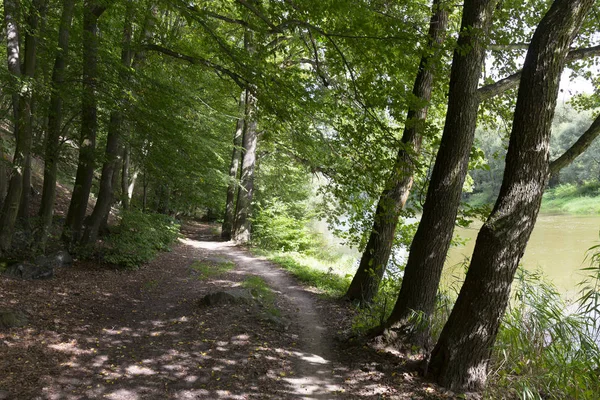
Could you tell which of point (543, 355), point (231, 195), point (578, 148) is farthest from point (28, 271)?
point (231, 195)

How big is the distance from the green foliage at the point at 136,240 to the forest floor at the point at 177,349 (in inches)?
59.1

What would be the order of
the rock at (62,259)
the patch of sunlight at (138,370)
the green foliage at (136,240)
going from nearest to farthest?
the patch of sunlight at (138,370) < the rock at (62,259) < the green foliage at (136,240)

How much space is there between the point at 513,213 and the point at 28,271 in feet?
25.6

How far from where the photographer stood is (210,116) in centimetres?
1460

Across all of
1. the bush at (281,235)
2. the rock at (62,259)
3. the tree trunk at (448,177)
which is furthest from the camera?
the bush at (281,235)

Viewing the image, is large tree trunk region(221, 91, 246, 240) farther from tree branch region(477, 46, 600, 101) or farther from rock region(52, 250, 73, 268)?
tree branch region(477, 46, 600, 101)

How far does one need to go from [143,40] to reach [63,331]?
258 inches

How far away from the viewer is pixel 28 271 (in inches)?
290

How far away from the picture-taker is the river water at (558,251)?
1045 centimetres

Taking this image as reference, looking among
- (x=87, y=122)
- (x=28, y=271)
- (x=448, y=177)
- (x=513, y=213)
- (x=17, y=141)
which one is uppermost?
(x=87, y=122)

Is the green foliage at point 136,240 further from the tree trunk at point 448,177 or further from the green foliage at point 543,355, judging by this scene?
the green foliage at point 543,355

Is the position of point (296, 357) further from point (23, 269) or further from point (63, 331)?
point (23, 269)

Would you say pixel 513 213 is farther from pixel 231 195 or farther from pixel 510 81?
pixel 231 195

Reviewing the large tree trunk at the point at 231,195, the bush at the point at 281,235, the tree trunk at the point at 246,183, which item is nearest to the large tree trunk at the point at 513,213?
the bush at the point at 281,235
